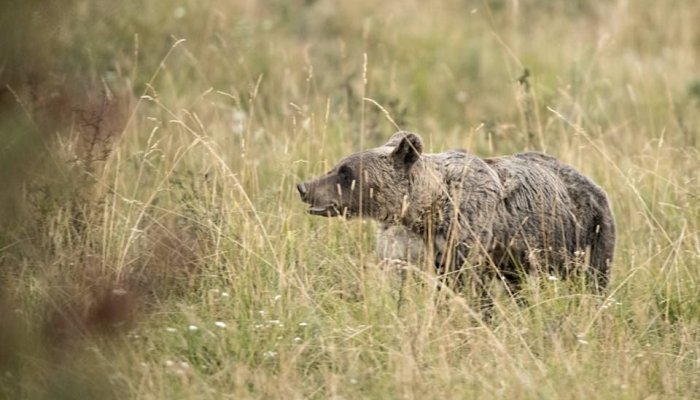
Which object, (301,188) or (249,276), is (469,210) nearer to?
(301,188)

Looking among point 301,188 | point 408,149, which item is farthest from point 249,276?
point 408,149

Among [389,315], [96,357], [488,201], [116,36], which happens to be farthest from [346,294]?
[116,36]

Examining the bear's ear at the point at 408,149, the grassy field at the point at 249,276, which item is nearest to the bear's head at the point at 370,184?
the bear's ear at the point at 408,149

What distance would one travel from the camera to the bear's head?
22.1ft

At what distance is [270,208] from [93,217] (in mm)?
1161

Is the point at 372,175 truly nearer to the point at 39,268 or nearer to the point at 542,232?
the point at 542,232

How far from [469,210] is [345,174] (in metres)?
0.70

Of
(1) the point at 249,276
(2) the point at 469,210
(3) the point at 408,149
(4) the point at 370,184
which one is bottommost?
(1) the point at 249,276

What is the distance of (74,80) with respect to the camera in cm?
512

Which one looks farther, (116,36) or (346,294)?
(116,36)

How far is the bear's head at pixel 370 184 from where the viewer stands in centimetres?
673

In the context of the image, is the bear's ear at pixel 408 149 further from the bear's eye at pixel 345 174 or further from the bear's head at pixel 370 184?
the bear's eye at pixel 345 174

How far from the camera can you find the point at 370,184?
268 inches

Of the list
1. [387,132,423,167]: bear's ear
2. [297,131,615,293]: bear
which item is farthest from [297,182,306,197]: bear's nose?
[387,132,423,167]: bear's ear
